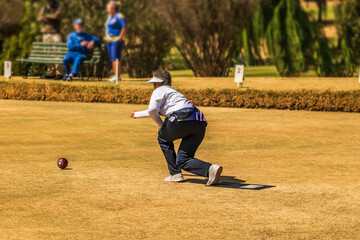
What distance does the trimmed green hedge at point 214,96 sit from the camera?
56.5 feet

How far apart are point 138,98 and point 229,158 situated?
7.78 m

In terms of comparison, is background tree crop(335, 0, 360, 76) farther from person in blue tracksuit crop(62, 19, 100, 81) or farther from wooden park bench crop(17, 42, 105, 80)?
person in blue tracksuit crop(62, 19, 100, 81)

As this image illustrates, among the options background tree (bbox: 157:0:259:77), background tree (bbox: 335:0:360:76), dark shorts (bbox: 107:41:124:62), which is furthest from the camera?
background tree (bbox: 335:0:360:76)

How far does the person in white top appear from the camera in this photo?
27.6 feet

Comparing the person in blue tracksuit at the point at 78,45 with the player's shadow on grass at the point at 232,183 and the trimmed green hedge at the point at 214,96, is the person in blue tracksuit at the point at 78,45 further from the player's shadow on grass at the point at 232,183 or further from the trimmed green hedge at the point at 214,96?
the player's shadow on grass at the point at 232,183

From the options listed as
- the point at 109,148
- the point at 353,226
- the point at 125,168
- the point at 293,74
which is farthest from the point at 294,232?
the point at 293,74

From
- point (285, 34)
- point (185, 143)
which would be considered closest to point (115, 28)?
point (285, 34)

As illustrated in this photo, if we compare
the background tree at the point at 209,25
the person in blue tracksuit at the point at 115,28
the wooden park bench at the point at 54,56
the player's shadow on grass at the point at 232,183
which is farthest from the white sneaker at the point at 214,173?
the background tree at the point at 209,25

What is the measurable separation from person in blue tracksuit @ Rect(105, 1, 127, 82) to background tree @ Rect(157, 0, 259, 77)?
374 cm

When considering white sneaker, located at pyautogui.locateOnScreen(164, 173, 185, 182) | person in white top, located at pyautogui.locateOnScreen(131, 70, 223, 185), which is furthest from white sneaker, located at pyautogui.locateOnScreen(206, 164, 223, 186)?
white sneaker, located at pyautogui.locateOnScreen(164, 173, 185, 182)

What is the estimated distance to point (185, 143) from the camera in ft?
28.1

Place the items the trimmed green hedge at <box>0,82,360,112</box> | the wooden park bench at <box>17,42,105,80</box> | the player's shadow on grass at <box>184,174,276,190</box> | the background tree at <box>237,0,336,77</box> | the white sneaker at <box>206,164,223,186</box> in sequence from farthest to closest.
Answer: the background tree at <box>237,0,336,77</box>
the wooden park bench at <box>17,42,105,80</box>
the trimmed green hedge at <box>0,82,360,112</box>
the player's shadow on grass at <box>184,174,276,190</box>
the white sneaker at <box>206,164,223,186</box>

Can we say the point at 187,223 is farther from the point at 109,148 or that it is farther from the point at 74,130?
the point at 74,130

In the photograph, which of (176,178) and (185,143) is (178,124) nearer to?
(185,143)
